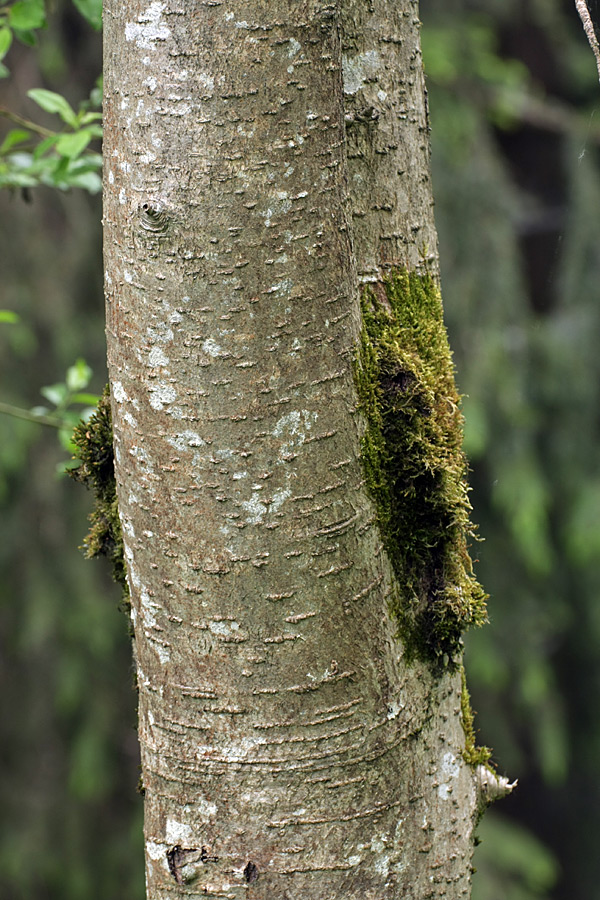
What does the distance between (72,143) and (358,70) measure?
2.19ft

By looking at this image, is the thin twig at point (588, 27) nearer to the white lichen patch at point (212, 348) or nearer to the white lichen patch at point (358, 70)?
the white lichen patch at point (358, 70)

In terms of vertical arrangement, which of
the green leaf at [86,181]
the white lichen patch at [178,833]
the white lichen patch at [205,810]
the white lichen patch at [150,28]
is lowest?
the white lichen patch at [178,833]

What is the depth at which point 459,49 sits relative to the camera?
4.75m

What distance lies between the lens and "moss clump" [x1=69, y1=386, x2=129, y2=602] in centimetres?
120

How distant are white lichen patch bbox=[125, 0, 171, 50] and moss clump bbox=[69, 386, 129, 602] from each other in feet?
1.60

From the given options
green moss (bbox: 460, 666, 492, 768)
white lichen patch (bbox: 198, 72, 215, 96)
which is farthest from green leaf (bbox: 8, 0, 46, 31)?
green moss (bbox: 460, 666, 492, 768)

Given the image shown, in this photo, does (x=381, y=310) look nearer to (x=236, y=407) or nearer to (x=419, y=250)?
(x=419, y=250)

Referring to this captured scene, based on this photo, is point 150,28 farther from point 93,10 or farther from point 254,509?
point 93,10

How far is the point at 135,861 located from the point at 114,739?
2.44ft

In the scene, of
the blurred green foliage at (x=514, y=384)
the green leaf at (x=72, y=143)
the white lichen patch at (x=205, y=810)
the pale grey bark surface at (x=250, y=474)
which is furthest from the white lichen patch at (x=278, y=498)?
the blurred green foliage at (x=514, y=384)

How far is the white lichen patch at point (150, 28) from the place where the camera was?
0.85m

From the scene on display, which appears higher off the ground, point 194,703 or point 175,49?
point 175,49

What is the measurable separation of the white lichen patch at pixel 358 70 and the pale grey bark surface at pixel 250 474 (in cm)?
9

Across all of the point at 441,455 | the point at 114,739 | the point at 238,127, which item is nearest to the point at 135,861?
the point at 114,739
